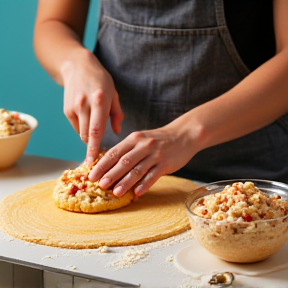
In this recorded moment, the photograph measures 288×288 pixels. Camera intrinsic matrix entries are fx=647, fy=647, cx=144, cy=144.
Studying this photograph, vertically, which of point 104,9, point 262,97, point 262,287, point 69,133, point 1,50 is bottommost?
point 69,133

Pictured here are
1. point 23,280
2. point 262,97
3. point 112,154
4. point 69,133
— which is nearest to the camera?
point 23,280

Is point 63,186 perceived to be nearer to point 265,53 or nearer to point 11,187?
point 11,187

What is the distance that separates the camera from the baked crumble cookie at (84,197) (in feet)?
4.60

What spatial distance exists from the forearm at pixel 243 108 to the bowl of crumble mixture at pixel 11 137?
18.1 inches

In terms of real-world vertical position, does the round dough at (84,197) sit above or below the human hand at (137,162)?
below

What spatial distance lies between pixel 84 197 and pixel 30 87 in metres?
1.87

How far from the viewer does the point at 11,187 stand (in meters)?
1.58

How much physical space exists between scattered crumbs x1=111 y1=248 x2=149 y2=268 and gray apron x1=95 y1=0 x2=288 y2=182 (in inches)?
24.7

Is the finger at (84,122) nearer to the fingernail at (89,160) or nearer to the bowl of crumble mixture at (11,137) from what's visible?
the fingernail at (89,160)

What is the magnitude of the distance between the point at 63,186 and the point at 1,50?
1.90 meters

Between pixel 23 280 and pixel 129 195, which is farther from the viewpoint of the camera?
pixel 129 195

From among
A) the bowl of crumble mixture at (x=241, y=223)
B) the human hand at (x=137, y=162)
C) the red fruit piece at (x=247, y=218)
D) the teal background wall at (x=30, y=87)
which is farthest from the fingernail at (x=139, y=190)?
the teal background wall at (x=30, y=87)

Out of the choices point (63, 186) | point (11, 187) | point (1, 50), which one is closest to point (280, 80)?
point (63, 186)

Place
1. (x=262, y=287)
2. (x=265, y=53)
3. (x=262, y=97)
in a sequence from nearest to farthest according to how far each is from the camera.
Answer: (x=262, y=287)
(x=262, y=97)
(x=265, y=53)
